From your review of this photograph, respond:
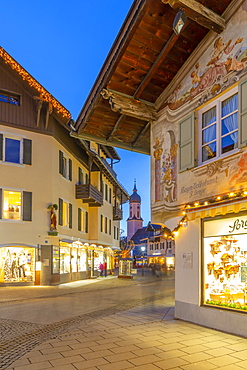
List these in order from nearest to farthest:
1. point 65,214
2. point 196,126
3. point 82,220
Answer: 1. point 196,126
2. point 65,214
3. point 82,220

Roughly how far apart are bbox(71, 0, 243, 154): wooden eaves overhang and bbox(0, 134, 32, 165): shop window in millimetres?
10509

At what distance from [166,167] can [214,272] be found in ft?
10.7

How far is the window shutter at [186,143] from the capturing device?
9734 millimetres

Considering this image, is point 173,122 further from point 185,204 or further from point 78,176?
point 78,176

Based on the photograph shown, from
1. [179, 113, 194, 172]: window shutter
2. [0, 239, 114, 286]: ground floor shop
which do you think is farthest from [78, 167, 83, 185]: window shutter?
[179, 113, 194, 172]: window shutter

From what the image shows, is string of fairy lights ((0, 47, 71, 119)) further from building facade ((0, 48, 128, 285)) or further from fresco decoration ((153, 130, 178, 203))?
fresco decoration ((153, 130, 178, 203))

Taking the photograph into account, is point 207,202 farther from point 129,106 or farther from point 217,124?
point 129,106

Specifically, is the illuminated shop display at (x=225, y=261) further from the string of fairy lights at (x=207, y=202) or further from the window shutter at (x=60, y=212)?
the window shutter at (x=60, y=212)

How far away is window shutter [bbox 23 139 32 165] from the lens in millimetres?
22734

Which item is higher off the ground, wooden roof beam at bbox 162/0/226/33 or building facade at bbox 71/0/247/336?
wooden roof beam at bbox 162/0/226/33

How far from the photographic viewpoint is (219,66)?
8977 millimetres

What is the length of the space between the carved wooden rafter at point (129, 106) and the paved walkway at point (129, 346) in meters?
5.94

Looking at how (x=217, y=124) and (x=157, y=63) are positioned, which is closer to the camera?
(x=217, y=124)

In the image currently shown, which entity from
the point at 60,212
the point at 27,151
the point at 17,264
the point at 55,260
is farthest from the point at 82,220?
the point at 27,151
